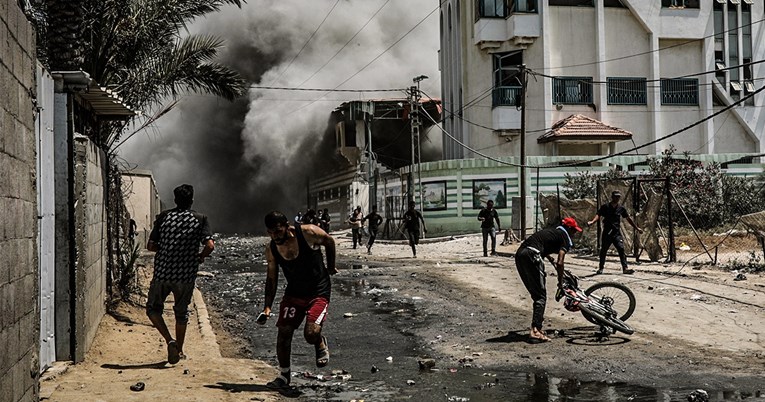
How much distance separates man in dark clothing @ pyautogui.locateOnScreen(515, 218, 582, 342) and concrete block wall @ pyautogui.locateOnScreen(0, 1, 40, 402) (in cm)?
552

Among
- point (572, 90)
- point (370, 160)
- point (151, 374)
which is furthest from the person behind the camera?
point (370, 160)

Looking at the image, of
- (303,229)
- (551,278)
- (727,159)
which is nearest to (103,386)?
(303,229)

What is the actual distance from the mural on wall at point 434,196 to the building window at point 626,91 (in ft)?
32.8

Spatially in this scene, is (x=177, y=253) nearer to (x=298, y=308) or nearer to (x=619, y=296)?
(x=298, y=308)

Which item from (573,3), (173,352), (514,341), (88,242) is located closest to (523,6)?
(573,3)

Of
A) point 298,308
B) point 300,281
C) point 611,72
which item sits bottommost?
point 298,308

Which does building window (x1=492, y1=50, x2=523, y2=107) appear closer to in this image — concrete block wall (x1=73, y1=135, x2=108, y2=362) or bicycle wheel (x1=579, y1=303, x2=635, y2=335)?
bicycle wheel (x1=579, y1=303, x2=635, y2=335)

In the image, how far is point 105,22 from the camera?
45.6 ft

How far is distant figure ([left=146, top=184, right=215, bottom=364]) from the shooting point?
7.90 meters

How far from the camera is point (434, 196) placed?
38.4 meters

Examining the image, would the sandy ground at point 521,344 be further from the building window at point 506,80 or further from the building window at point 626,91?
the building window at point 626,91

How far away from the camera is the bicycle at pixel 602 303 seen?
973cm

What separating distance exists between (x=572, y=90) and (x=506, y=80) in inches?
123

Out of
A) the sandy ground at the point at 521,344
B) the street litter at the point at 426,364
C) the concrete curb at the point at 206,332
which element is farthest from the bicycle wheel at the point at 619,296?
the concrete curb at the point at 206,332
